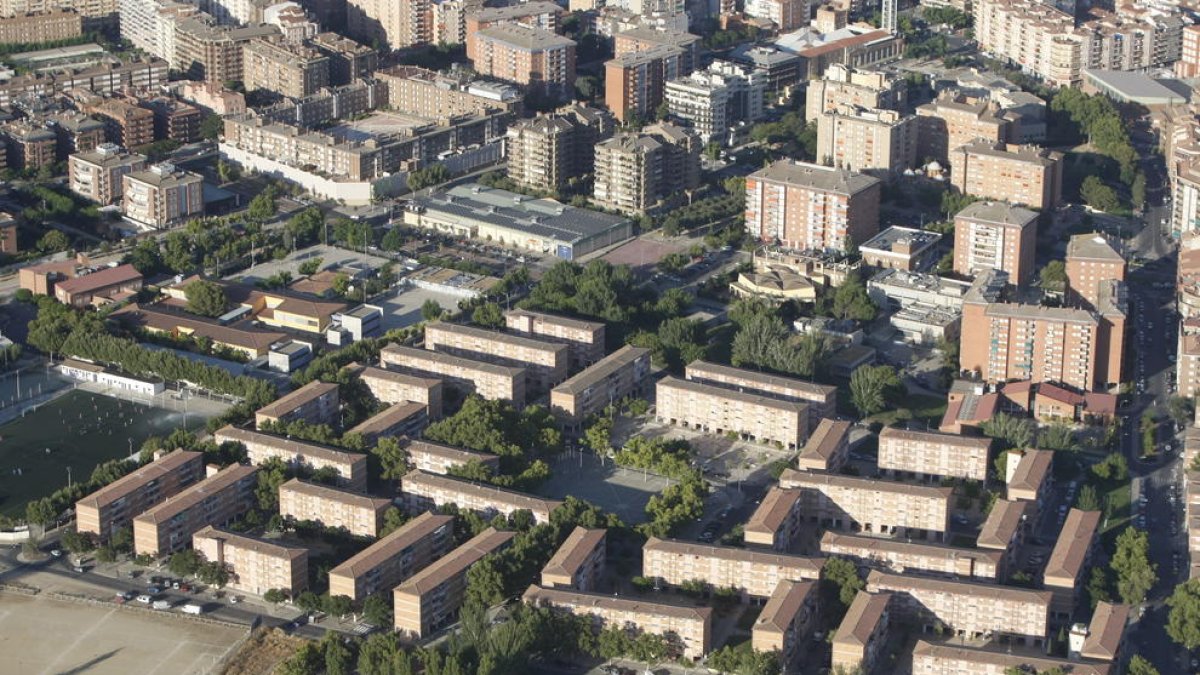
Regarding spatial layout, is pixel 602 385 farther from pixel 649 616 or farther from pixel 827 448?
pixel 649 616

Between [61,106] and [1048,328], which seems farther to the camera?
[61,106]

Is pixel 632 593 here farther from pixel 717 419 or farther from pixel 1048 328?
pixel 1048 328

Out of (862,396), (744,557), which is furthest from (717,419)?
(744,557)

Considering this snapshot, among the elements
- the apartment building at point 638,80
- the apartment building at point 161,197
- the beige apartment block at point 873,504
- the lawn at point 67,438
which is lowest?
the lawn at point 67,438

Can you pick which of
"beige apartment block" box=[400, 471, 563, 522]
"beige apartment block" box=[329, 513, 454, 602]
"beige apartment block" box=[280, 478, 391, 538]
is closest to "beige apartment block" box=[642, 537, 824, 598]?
"beige apartment block" box=[400, 471, 563, 522]

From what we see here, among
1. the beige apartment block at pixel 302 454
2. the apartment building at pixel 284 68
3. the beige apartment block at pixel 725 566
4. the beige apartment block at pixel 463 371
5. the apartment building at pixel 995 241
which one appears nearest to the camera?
the beige apartment block at pixel 725 566

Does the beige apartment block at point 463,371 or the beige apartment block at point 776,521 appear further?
the beige apartment block at point 463,371

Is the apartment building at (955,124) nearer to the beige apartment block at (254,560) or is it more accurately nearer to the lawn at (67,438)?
the lawn at (67,438)

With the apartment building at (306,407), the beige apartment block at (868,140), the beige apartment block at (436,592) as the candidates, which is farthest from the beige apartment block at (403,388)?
the beige apartment block at (868,140)
